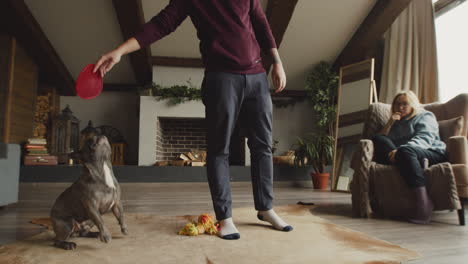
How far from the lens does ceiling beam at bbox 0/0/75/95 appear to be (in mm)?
4184

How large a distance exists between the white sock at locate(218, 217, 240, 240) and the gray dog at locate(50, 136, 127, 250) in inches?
19.4

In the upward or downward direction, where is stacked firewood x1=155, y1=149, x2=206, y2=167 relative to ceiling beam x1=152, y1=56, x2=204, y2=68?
downward

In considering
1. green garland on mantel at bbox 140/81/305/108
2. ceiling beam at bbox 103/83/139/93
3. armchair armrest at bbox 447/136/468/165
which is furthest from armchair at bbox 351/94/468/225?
ceiling beam at bbox 103/83/139/93

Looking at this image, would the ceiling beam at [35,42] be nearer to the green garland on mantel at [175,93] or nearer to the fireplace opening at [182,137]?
the green garland on mantel at [175,93]

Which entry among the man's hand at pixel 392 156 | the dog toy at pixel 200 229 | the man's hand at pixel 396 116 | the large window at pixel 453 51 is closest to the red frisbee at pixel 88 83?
the dog toy at pixel 200 229

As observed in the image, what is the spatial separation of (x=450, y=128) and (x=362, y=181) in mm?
788

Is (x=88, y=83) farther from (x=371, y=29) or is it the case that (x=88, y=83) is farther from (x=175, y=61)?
(x=371, y=29)

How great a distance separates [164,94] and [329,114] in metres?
2.76

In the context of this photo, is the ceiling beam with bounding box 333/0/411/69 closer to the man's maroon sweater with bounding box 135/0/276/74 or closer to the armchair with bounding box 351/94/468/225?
the armchair with bounding box 351/94/468/225

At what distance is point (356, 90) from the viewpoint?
13.2 ft

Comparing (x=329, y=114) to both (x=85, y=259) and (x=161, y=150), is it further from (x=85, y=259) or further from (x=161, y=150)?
(x=85, y=259)

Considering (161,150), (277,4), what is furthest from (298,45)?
(161,150)

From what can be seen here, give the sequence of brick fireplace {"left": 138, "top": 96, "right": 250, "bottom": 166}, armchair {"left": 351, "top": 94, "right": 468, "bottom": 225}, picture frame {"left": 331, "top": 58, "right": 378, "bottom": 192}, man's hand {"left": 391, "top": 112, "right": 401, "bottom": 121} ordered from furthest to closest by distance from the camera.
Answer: brick fireplace {"left": 138, "top": 96, "right": 250, "bottom": 166}
picture frame {"left": 331, "top": 58, "right": 378, "bottom": 192}
man's hand {"left": 391, "top": 112, "right": 401, "bottom": 121}
armchair {"left": 351, "top": 94, "right": 468, "bottom": 225}

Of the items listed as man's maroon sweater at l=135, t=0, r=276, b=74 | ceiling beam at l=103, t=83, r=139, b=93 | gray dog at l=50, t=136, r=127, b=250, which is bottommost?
gray dog at l=50, t=136, r=127, b=250
